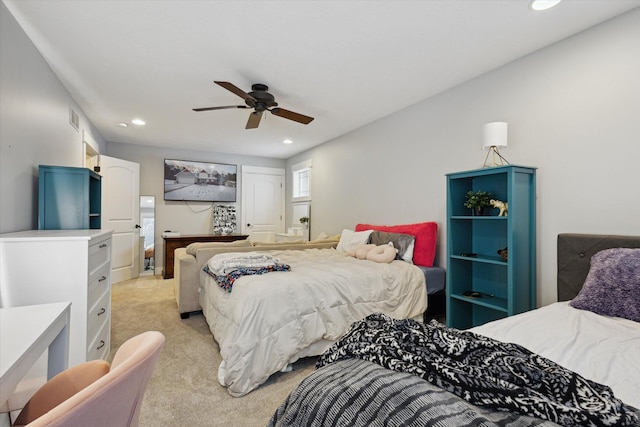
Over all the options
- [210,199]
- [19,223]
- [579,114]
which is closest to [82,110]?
[19,223]

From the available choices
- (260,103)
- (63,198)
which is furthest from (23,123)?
(260,103)

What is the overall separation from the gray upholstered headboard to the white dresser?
3148 mm

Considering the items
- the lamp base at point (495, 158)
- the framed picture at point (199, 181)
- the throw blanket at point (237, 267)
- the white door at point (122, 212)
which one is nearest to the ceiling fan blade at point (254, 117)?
the throw blanket at point (237, 267)

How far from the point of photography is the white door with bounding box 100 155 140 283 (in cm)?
496

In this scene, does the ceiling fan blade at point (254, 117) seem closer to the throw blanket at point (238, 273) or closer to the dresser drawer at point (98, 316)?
the throw blanket at point (238, 273)

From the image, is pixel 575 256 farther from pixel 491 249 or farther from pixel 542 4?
pixel 542 4

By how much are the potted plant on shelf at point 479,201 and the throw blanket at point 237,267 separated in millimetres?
1695

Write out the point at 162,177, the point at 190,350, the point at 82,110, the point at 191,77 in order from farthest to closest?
the point at 162,177
the point at 82,110
the point at 191,77
the point at 190,350

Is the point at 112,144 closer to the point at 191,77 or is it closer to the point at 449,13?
the point at 191,77

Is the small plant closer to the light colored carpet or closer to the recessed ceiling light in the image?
the recessed ceiling light

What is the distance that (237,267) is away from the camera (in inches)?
102

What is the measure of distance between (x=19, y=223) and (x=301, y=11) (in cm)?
256

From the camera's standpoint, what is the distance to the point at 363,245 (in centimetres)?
353

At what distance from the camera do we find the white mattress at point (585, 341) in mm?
1100
